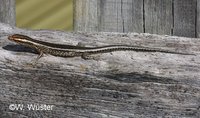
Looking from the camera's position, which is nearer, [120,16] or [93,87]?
[93,87]

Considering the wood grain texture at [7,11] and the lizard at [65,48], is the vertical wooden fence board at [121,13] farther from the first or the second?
the wood grain texture at [7,11]

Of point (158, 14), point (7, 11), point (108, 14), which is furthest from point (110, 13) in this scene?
point (7, 11)

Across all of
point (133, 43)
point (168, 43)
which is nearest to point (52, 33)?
point (133, 43)

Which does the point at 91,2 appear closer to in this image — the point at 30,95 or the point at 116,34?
the point at 116,34

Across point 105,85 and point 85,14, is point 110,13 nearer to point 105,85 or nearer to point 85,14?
point 85,14
